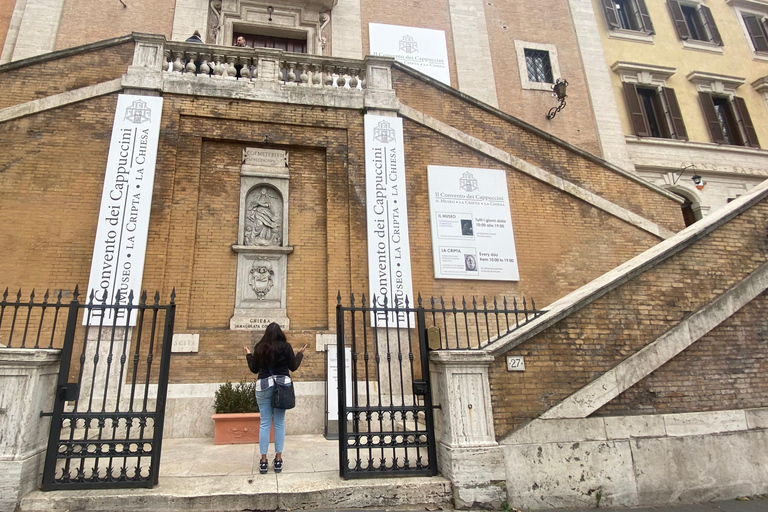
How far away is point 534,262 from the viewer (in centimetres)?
948

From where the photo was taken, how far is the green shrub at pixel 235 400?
263 inches

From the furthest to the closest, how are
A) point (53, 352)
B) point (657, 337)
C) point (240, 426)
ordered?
point (240, 426) → point (657, 337) → point (53, 352)

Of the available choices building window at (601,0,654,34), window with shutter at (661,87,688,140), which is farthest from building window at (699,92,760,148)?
building window at (601,0,654,34)

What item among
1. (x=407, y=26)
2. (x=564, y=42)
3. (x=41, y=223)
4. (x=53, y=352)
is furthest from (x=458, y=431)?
(x=564, y=42)

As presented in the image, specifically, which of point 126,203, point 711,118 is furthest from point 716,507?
point 711,118

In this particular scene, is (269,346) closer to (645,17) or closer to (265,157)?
(265,157)

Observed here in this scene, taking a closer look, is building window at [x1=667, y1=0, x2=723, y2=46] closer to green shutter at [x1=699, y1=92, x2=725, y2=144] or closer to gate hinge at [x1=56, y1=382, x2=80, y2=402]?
green shutter at [x1=699, y1=92, x2=725, y2=144]

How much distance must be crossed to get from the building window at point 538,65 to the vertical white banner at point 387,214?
26.7 feet

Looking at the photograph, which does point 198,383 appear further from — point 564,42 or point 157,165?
point 564,42

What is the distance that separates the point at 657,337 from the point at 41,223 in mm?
9692

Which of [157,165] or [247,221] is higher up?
[157,165]

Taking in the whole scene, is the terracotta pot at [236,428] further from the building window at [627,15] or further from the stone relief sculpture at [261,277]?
the building window at [627,15]

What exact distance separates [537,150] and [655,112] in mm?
8997

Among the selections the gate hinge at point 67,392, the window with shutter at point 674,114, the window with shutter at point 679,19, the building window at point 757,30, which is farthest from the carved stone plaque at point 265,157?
the building window at point 757,30
